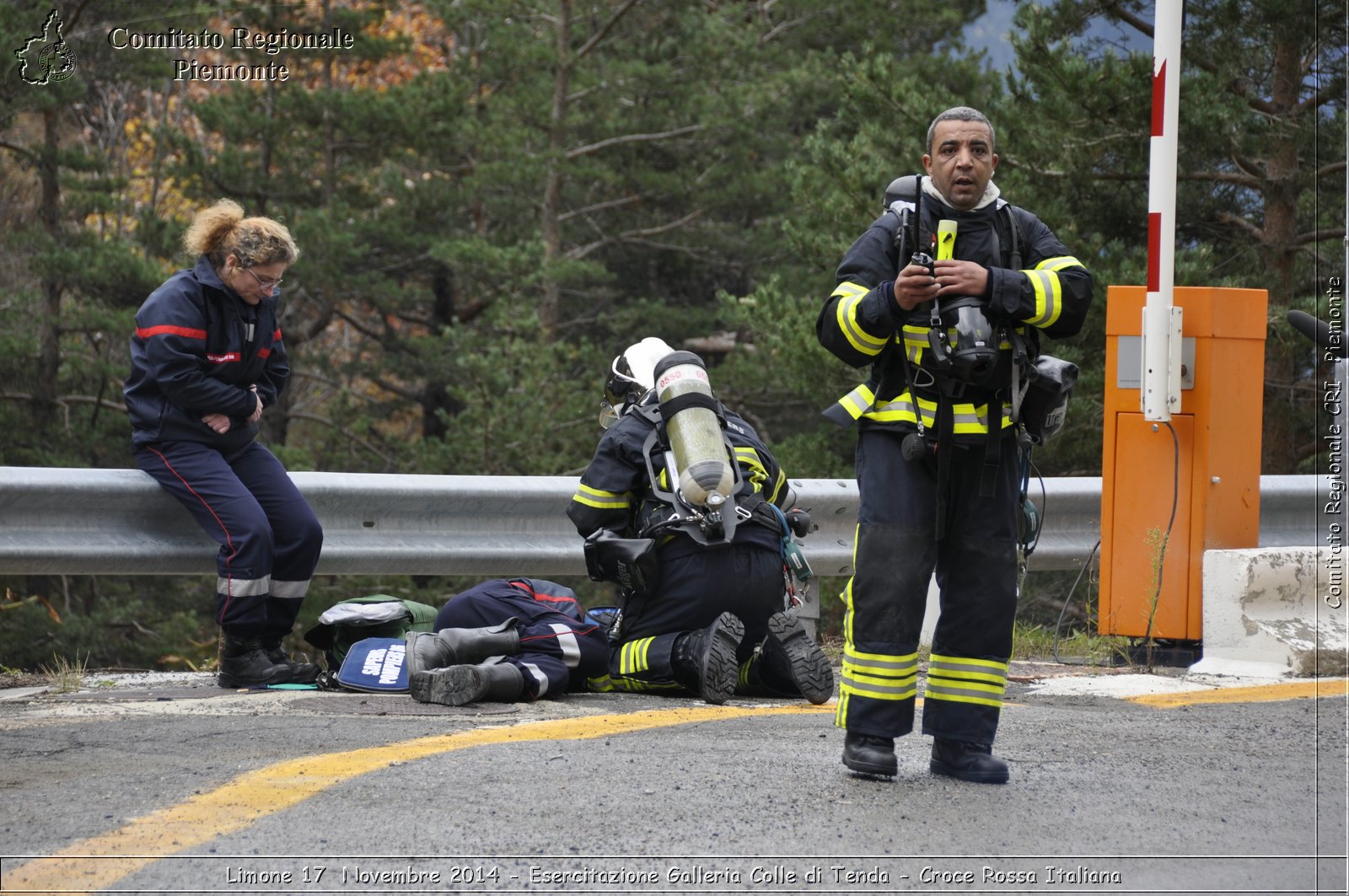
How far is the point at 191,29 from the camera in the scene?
18219 millimetres

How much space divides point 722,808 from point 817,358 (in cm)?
1117

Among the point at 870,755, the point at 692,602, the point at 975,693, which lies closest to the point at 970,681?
the point at 975,693

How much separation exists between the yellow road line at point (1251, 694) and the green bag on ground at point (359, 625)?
9.46ft

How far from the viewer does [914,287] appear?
400 centimetres

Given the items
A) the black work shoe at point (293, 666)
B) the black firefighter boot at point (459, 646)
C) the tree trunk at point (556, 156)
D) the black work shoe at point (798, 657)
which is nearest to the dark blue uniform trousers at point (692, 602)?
the black work shoe at point (798, 657)

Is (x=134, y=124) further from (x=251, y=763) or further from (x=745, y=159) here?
(x=251, y=763)

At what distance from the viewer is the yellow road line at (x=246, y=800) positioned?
325cm

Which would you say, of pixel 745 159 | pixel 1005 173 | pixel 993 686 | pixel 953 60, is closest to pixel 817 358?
pixel 1005 173

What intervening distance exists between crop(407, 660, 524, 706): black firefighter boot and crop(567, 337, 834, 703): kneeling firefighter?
0.56 m

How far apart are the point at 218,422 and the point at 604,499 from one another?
5.21ft

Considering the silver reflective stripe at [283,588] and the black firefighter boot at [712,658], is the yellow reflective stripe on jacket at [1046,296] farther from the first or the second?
the silver reflective stripe at [283,588]

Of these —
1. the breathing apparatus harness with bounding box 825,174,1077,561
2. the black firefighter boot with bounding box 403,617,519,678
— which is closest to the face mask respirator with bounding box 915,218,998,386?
the breathing apparatus harness with bounding box 825,174,1077,561

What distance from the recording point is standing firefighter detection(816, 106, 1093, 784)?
4133 mm

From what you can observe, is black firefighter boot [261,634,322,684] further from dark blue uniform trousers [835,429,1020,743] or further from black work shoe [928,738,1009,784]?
black work shoe [928,738,1009,784]
